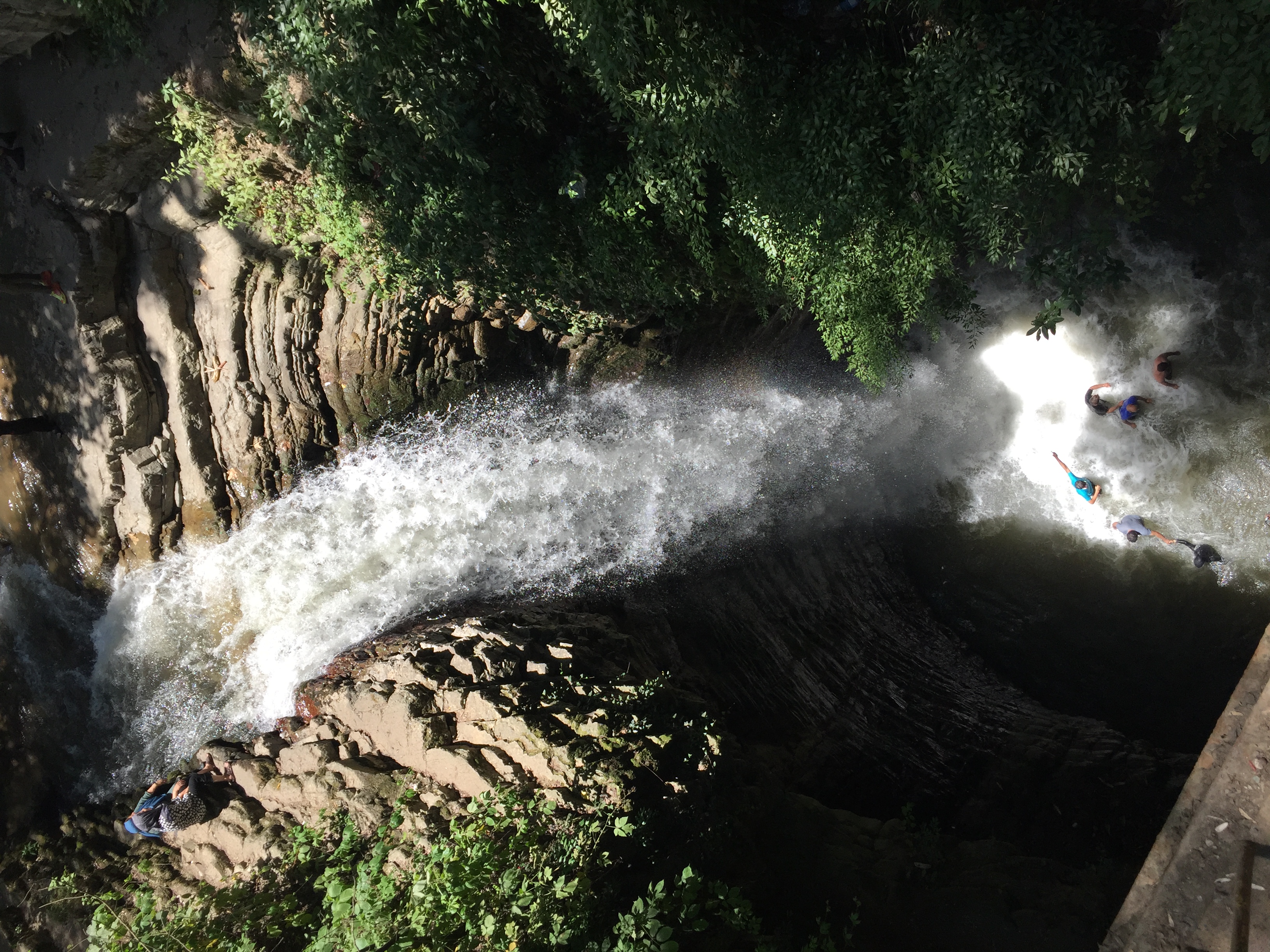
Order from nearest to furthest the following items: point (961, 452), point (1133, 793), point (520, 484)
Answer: point (1133, 793), point (520, 484), point (961, 452)

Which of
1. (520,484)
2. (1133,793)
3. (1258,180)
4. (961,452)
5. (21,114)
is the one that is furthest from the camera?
(961,452)

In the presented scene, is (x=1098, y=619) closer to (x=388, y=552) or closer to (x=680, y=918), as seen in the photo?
(x=680, y=918)

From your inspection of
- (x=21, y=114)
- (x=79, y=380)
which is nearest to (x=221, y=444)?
(x=79, y=380)

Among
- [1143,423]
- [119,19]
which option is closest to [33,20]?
[119,19]

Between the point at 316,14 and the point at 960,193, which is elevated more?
the point at 960,193

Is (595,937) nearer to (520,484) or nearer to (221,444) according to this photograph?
(520,484)

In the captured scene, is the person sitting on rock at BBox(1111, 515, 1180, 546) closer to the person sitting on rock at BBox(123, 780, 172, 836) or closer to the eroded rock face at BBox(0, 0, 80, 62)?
the person sitting on rock at BBox(123, 780, 172, 836)

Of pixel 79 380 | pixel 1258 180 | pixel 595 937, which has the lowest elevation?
pixel 79 380
